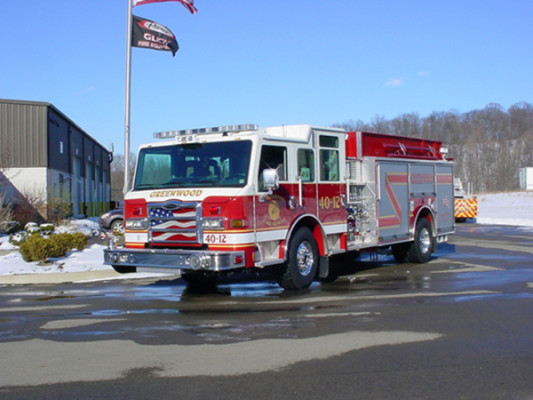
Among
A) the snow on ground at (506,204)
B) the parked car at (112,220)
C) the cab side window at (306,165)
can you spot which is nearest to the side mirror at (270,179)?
the cab side window at (306,165)

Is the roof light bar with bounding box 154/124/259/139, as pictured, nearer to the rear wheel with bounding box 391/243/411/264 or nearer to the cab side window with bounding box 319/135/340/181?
the cab side window with bounding box 319/135/340/181

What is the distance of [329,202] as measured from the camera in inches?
443

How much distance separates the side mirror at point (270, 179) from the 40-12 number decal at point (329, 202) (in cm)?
179

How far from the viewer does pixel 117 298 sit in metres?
9.90

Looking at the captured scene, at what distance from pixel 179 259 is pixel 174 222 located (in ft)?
2.24

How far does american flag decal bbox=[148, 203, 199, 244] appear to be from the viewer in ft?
31.1

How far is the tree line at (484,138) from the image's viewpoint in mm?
95750

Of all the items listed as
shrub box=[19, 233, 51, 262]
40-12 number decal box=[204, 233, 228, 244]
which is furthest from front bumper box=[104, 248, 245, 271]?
shrub box=[19, 233, 51, 262]

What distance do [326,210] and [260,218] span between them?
192cm

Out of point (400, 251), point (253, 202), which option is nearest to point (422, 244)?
point (400, 251)

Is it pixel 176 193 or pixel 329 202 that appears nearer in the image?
pixel 176 193

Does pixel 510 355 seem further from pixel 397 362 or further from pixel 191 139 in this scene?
pixel 191 139

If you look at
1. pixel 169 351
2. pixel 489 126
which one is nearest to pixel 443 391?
pixel 169 351

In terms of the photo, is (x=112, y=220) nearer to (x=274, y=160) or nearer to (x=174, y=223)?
(x=174, y=223)
